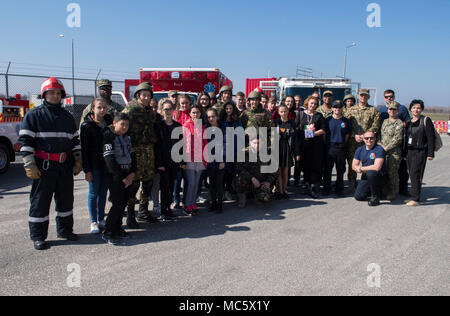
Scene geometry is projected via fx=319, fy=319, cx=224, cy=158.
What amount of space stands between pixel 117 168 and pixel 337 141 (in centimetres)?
447

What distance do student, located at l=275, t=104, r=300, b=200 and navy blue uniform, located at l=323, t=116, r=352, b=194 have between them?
74cm

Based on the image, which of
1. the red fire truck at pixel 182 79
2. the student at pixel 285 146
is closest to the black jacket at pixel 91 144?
the student at pixel 285 146

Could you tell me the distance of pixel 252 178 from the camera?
18.9 feet

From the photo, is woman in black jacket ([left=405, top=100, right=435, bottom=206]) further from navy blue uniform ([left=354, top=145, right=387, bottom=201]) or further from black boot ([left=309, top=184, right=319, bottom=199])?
black boot ([left=309, top=184, right=319, bottom=199])

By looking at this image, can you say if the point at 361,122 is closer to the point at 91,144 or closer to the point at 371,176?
the point at 371,176

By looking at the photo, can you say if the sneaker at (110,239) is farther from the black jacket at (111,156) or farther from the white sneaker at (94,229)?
the black jacket at (111,156)

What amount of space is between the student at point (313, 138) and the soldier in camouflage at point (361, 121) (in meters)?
0.75

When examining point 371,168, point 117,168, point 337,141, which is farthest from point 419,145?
point 117,168

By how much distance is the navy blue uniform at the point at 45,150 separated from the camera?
3873mm

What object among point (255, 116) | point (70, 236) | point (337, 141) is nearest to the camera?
point (70, 236)

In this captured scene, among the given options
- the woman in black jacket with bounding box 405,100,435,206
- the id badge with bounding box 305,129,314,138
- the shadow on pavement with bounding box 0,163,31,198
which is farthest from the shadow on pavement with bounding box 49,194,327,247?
the shadow on pavement with bounding box 0,163,31,198

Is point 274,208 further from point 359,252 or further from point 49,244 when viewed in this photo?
point 49,244

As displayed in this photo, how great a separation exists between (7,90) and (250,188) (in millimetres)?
12989
